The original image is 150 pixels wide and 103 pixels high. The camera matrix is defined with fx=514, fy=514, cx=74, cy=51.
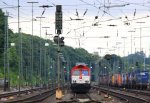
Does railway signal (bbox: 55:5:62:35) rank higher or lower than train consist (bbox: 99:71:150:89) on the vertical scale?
higher

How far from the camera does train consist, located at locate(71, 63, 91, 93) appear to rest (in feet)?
228

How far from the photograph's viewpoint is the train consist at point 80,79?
6938 centimetres

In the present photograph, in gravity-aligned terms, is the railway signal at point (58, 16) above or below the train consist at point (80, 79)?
above

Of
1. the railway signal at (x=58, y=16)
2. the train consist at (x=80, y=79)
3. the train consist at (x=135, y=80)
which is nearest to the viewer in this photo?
the railway signal at (x=58, y=16)

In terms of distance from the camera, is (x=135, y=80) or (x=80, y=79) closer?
(x=80, y=79)

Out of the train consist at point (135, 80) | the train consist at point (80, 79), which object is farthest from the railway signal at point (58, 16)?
the train consist at point (135, 80)

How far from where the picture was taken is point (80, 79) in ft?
230

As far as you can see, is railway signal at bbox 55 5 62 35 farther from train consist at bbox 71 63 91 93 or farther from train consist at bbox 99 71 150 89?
train consist at bbox 99 71 150 89

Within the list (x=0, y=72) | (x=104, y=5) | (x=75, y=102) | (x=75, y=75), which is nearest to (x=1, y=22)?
(x=0, y=72)

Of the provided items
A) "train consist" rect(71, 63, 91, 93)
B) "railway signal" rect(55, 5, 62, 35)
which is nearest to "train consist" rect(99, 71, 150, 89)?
"train consist" rect(71, 63, 91, 93)

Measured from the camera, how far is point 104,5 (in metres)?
49.8

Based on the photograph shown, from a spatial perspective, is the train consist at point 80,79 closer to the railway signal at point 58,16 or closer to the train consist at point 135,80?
the train consist at point 135,80

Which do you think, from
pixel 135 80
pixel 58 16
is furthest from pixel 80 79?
pixel 58 16

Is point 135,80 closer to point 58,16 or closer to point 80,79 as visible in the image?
point 80,79
